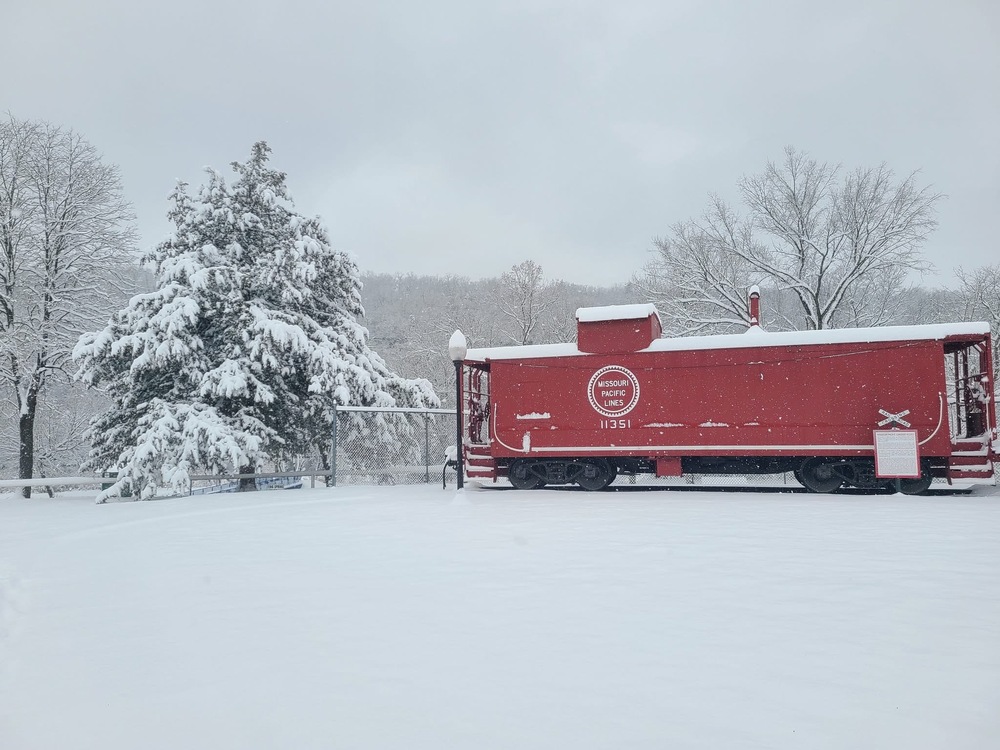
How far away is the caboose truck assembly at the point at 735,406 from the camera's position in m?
11.7

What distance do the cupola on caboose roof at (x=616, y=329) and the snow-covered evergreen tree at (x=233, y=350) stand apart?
250 inches

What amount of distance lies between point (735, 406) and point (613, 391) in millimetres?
2351

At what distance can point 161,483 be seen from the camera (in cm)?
1487

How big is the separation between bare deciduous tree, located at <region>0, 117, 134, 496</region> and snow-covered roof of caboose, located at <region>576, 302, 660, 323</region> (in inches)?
654

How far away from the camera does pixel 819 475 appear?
12461mm

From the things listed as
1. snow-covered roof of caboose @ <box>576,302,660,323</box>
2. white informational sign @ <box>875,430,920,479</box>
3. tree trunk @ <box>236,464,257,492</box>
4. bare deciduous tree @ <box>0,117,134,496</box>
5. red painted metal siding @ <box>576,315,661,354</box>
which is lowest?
tree trunk @ <box>236,464,257,492</box>

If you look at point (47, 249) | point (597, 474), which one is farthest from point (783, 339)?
point (47, 249)

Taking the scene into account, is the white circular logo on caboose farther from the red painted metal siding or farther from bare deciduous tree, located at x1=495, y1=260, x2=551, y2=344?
bare deciduous tree, located at x1=495, y1=260, x2=551, y2=344

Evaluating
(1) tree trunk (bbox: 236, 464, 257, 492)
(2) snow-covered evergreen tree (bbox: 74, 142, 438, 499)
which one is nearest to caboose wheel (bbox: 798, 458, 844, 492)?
(2) snow-covered evergreen tree (bbox: 74, 142, 438, 499)

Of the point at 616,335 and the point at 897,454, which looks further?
the point at 616,335

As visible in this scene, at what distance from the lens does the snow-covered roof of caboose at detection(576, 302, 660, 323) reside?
13.4m

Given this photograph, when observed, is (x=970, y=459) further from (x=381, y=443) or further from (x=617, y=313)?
(x=381, y=443)

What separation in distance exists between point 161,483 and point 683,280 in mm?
19288

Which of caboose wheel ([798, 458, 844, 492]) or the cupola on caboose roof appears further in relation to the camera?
the cupola on caboose roof
